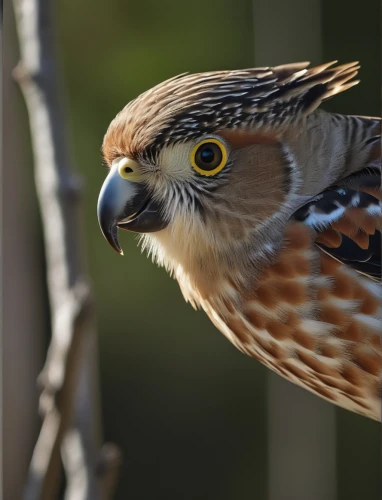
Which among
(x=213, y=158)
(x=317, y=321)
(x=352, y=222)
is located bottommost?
(x=317, y=321)

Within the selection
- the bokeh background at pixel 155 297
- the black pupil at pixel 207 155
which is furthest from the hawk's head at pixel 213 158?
the bokeh background at pixel 155 297

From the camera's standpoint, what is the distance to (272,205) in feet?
4.71

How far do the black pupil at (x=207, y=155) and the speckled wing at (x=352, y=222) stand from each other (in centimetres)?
20

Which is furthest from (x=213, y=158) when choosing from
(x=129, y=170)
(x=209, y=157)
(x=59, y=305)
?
(x=59, y=305)

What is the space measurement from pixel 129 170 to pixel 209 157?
0.15 meters

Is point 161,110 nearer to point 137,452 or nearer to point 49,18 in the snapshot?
point 49,18

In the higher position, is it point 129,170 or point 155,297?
point 129,170

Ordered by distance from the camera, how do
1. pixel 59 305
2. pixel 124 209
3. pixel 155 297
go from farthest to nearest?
1. pixel 155 297
2. pixel 124 209
3. pixel 59 305

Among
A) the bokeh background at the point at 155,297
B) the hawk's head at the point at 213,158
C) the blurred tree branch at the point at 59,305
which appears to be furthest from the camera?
the bokeh background at the point at 155,297

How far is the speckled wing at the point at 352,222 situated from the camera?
1.41 meters

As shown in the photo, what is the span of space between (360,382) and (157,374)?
1435 mm

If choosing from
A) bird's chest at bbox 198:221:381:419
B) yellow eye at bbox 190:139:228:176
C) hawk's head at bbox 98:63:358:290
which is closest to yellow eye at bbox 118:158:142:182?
hawk's head at bbox 98:63:358:290

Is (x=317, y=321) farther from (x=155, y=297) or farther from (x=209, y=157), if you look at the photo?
(x=155, y=297)

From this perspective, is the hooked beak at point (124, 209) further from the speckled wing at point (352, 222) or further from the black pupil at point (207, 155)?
the speckled wing at point (352, 222)
